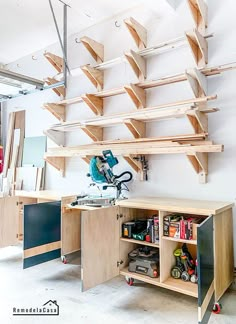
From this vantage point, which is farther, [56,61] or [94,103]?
[56,61]

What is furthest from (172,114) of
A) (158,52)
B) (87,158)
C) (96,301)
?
(96,301)

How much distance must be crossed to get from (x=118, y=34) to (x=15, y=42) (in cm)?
182

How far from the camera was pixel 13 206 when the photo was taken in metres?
A: 3.74

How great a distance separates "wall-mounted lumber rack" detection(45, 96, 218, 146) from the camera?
2619 millimetres

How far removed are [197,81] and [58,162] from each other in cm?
233

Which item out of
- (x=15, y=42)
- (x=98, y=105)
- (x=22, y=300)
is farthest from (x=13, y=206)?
(x=15, y=42)

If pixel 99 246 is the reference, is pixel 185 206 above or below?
above

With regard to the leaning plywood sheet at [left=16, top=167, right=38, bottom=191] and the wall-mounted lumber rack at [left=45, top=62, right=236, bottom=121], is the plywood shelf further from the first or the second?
the leaning plywood sheet at [left=16, top=167, right=38, bottom=191]

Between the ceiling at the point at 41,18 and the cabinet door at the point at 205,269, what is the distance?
2.81m

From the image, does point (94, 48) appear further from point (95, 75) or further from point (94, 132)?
point (94, 132)

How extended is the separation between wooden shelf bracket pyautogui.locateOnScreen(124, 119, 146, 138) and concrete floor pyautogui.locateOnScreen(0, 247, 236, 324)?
1.67 meters

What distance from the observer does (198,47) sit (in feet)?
9.30

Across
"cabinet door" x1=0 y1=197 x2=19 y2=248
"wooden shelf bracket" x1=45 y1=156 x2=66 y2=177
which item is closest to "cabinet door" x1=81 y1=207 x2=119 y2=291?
"wooden shelf bracket" x1=45 y1=156 x2=66 y2=177

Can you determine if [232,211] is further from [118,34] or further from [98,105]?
[118,34]
